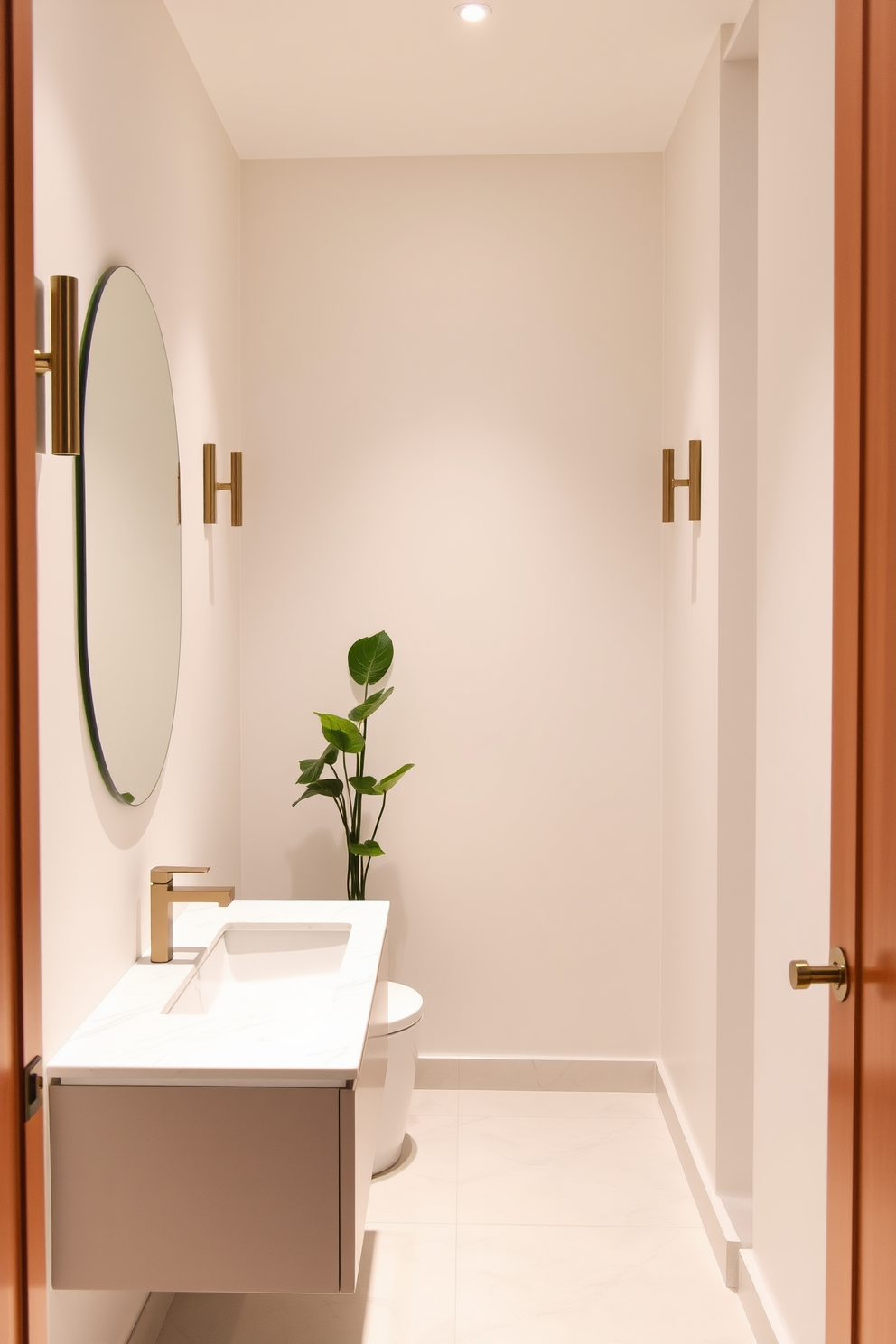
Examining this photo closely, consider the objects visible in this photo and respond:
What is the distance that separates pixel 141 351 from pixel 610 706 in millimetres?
1691

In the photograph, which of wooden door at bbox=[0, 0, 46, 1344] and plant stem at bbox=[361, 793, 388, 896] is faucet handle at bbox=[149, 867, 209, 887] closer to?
wooden door at bbox=[0, 0, 46, 1344]

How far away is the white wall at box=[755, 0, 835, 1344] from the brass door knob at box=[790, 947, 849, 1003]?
525 mm

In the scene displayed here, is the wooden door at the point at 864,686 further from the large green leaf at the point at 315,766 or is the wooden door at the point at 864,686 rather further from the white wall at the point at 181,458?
the large green leaf at the point at 315,766

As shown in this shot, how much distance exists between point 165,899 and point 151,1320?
84 cm

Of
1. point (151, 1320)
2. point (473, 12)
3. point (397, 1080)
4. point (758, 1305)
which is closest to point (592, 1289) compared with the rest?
point (758, 1305)

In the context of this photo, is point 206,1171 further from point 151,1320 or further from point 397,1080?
point 397,1080

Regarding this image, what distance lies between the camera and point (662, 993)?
3166 mm

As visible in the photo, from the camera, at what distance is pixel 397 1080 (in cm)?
263

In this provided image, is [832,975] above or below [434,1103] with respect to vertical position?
above

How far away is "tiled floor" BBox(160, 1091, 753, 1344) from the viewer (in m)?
2.13

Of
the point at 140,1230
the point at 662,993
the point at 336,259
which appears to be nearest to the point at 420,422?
the point at 336,259

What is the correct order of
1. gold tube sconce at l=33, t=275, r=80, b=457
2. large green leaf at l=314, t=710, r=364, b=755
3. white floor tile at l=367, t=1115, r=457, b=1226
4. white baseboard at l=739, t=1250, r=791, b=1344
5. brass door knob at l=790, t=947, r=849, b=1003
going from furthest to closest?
large green leaf at l=314, t=710, r=364, b=755, white floor tile at l=367, t=1115, r=457, b=1226, white baseboard at l=739, t=1250, r=791, b=1344, gold tube sconce at l=33, t=275, r=80, b=457, brass door knob at l=790, t=947, r=849, b=1003

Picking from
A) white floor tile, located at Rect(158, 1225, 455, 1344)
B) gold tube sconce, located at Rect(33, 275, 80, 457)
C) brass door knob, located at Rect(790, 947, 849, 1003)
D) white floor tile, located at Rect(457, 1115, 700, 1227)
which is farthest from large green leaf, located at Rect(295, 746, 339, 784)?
brass door knob, located at Rect(790, 947, 849, 1003)

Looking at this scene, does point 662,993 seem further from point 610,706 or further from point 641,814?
point 610,706
